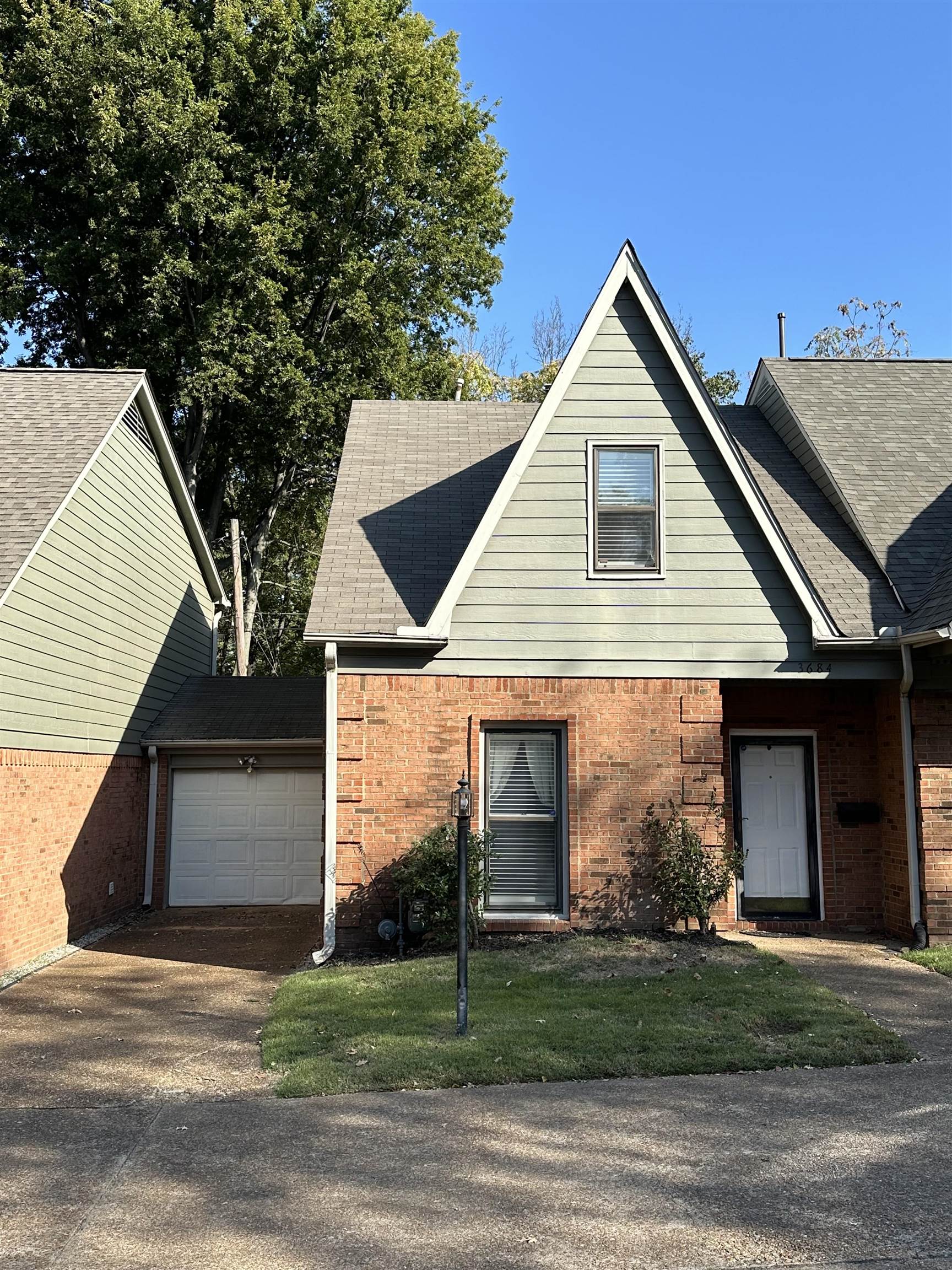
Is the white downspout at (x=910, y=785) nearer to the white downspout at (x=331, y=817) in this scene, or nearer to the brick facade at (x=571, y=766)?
the brick facade at (x=571, y=766)

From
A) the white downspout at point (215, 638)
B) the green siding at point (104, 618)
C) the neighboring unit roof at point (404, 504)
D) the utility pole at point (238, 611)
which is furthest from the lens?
the utility pole at point (238, 611)

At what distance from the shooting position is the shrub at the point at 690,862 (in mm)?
10500

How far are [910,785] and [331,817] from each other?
585cm

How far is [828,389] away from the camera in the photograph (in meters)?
15.0

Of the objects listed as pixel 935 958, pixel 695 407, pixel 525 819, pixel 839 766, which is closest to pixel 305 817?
pixel 525 819

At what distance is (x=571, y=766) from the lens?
1101 cm

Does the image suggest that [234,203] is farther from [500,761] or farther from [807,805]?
[807,805]

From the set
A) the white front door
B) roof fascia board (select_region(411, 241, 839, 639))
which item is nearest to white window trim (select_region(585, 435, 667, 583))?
roof fascia board (select_region(411, 241, 839, 639))

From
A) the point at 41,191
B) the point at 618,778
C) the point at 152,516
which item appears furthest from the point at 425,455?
the point at 41,191

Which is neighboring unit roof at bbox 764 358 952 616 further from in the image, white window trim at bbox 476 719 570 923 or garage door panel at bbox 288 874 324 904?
garage door panel at bbox 288 874 324 904

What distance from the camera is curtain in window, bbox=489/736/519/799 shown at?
11219 mm

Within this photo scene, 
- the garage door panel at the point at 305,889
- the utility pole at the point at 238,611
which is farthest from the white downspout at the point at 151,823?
the utility pole at the point at 238,611

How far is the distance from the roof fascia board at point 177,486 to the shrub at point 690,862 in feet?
30.4

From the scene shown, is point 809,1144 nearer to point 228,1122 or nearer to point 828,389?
point 228,1122
